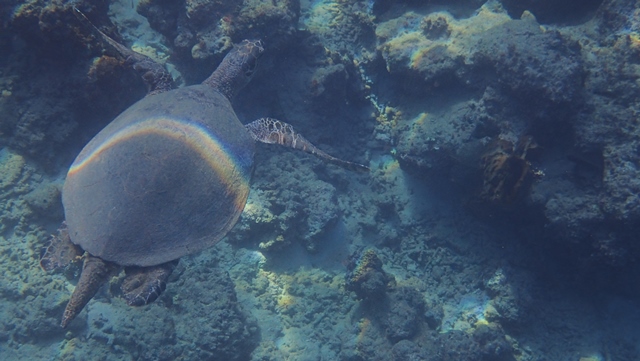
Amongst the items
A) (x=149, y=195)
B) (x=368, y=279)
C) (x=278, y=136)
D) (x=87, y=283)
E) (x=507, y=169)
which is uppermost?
(x=507, y=169)

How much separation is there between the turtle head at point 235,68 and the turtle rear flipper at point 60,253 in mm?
2429

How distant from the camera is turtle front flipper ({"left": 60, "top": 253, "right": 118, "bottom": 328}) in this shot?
9.41 feet

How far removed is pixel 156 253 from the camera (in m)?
2.99

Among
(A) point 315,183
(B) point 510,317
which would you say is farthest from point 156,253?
(B) point 510,317

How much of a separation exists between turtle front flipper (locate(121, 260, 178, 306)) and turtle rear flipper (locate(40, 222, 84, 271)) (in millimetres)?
603

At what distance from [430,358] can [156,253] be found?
3.42m

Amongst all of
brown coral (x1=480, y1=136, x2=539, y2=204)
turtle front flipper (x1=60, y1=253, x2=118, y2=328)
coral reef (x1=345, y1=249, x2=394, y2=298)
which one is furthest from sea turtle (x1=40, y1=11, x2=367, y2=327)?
brown coral (x1=480, y1=136, x2=539, y2=204)

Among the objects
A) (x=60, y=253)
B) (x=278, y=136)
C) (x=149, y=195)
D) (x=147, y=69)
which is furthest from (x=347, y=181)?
(x=60, y=253)

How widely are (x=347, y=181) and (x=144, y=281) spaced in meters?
3.43

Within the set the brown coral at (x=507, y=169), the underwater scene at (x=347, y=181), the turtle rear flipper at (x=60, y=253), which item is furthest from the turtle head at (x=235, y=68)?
the brown coral at (x=507, y=169)

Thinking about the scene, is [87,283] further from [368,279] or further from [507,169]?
[507,169]

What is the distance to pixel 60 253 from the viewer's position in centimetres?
340

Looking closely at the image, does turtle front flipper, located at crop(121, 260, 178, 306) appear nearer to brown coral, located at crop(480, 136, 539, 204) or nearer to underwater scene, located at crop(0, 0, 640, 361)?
underwater scene, located at crop(0, 0, 640, 361)

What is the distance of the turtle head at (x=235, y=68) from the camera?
4.76 m
